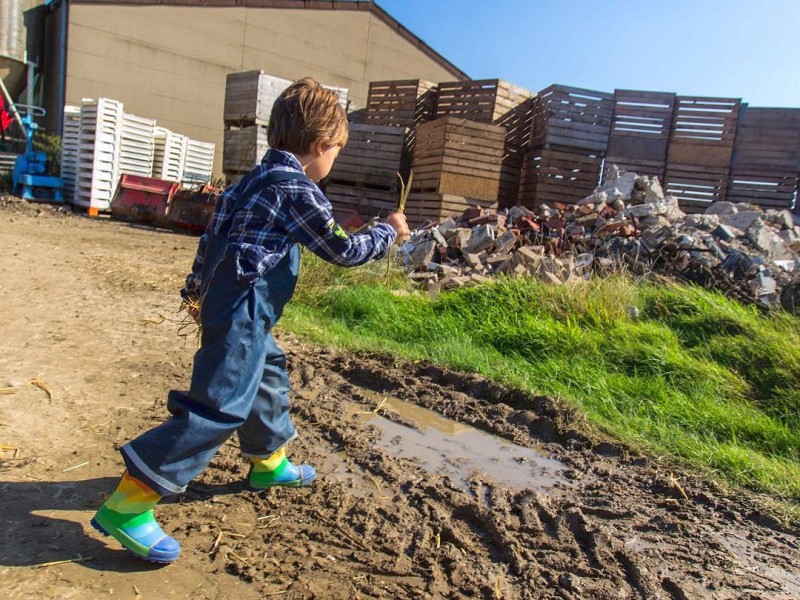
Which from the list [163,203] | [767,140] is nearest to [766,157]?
[767,140]

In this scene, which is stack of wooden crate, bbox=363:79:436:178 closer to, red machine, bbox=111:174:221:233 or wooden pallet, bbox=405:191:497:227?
wooden pallet, bbox=405:191:497:227

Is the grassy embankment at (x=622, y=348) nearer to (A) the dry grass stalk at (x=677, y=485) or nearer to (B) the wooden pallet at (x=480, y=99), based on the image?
(A) the dry grass stalk at (x=677, y=485)

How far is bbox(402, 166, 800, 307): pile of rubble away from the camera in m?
7.54

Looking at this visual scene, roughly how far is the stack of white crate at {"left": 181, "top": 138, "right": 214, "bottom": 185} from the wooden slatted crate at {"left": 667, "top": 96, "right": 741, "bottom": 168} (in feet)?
37.2

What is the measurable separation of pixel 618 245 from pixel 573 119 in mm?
4697

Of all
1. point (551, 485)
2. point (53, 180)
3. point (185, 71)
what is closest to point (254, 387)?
point (551, 485)

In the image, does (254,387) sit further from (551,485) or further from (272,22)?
(272,22)

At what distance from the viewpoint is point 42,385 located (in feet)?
11.4

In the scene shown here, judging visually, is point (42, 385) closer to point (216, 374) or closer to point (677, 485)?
point (216, 374)

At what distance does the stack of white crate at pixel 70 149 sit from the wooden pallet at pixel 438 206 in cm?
845

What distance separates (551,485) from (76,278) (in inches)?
209

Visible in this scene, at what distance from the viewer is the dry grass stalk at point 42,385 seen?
11.0 feet

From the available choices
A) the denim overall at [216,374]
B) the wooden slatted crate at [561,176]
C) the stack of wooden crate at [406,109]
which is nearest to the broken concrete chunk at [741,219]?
the wooden slatted crate at [561,176]

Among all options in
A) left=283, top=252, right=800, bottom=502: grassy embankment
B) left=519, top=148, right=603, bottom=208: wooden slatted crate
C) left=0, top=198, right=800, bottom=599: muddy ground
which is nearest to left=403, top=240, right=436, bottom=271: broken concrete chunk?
left=283, top=252, right=800, bottom=502: grassy embankment
